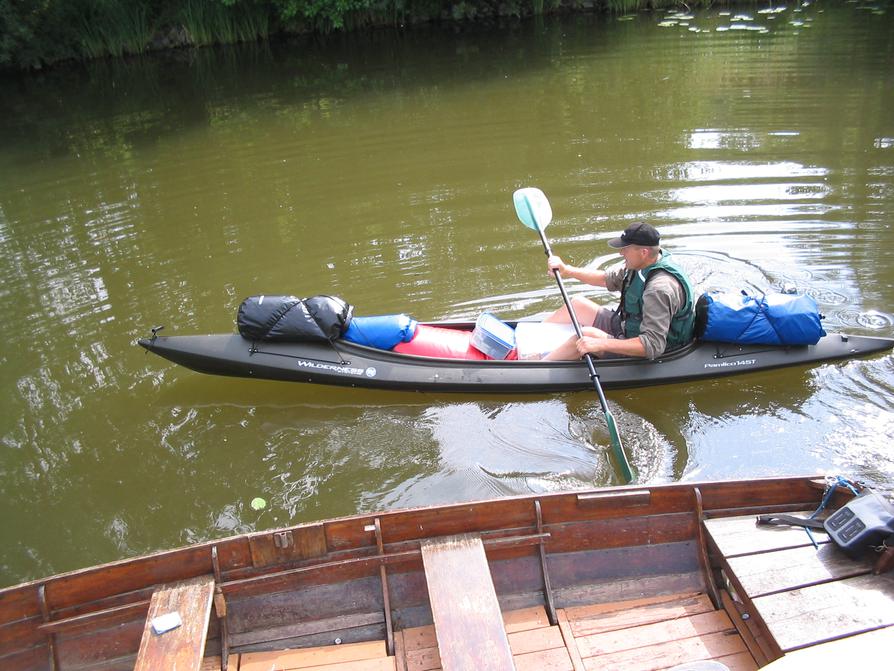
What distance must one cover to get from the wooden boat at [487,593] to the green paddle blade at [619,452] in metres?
1.18

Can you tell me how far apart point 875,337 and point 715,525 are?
3540mm

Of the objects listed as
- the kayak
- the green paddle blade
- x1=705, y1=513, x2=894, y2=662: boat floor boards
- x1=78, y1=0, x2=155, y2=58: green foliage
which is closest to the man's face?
the kayak

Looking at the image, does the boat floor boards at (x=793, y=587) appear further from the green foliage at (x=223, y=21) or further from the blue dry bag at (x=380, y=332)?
the green foliage at (x=223, y=21)

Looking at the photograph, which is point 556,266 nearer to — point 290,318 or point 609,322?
point 609,322

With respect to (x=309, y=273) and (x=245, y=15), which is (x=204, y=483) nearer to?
(x=309, y=273)

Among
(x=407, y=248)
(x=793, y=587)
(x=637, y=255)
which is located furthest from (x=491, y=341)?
(x=793, y=587)

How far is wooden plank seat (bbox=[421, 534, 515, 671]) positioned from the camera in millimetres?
3561

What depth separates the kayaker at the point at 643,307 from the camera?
5.86 metres

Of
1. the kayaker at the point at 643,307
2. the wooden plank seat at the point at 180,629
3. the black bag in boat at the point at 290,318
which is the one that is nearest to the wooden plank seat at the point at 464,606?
the wooden plank seat at the point at 180,629

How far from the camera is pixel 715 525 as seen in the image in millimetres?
4199

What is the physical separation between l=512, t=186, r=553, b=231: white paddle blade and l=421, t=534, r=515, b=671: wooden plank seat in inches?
153

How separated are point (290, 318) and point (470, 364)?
1574 mm

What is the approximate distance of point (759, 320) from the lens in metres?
6.21

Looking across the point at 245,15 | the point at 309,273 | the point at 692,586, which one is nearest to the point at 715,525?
the point at 692,586
